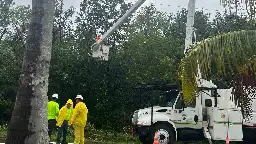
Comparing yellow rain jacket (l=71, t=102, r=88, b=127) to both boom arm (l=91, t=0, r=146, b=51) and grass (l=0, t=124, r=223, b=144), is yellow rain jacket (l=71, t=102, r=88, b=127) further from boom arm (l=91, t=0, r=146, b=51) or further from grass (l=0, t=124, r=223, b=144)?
grass (l=0, t=124, r=223, b=144)

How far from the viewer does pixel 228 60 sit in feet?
28.5

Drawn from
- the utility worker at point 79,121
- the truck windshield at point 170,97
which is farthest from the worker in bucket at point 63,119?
the truck windshield at point 170,97

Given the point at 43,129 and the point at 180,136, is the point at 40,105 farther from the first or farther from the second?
the point at 180,136

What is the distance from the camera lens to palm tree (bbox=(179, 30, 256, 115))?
28.6ft

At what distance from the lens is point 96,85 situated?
25031mm

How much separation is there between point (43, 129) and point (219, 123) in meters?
9.83

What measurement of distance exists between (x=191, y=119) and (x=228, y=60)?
7.76 m

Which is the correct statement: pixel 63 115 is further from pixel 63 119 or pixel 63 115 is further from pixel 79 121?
pixel 79 121

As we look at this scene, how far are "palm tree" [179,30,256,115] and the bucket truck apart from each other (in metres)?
6.58

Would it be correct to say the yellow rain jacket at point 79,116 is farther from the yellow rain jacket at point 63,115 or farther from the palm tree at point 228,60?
the palm tree at point 228,60

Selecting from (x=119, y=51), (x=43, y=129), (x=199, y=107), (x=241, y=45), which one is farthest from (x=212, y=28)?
(x=43, y=129)

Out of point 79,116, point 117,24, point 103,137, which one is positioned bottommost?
point 103,137

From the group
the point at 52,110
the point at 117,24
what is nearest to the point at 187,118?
the point at 117,24

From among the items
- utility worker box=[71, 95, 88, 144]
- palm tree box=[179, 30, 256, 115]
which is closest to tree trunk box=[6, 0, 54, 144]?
palm tree box=[179, 30, 256, 115]
